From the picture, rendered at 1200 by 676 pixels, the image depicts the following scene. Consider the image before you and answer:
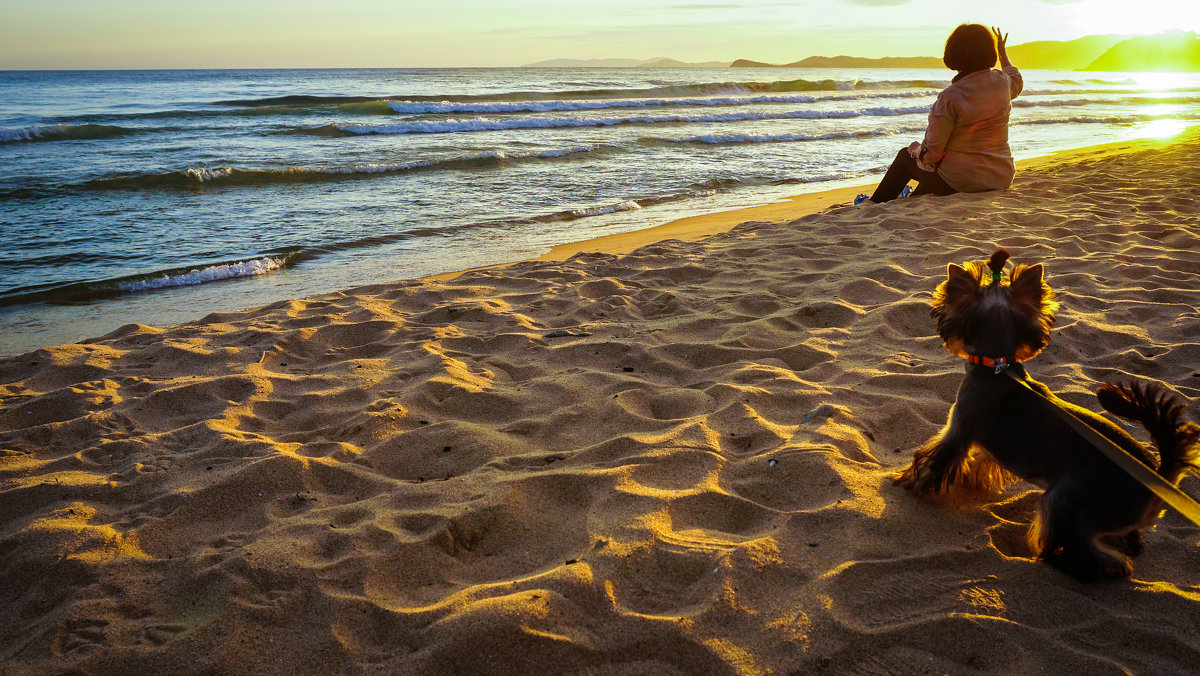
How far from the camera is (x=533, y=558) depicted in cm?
214

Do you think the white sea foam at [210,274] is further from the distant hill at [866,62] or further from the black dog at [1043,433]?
the distant hill at [866,62]

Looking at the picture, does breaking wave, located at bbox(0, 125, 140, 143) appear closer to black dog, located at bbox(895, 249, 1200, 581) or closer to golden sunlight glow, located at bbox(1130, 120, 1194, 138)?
black dog, located at bbox(895, 249, 1200, 581)

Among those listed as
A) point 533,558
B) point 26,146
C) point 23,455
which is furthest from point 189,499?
point 26,146

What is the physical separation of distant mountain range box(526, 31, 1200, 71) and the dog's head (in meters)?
93.2

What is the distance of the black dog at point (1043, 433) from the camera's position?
1.87 m

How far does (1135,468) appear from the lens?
67.1 inches

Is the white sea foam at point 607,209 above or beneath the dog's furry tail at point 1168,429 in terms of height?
above

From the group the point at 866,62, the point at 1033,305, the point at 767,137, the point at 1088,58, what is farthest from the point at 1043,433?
the point at 1088,58

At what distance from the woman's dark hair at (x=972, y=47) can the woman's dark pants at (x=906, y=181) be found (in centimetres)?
132

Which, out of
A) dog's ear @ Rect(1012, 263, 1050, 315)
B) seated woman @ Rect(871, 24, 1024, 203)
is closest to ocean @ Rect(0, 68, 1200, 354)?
seated woman @ Rect(871, 24, 1024, 203)

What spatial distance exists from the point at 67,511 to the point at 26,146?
1645 centimetres

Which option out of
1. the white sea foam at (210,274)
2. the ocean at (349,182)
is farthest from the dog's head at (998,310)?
the white sea foam at (210,274)

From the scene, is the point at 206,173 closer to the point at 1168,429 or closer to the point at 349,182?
the point at 349,182

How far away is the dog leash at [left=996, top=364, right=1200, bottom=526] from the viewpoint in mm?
1580
